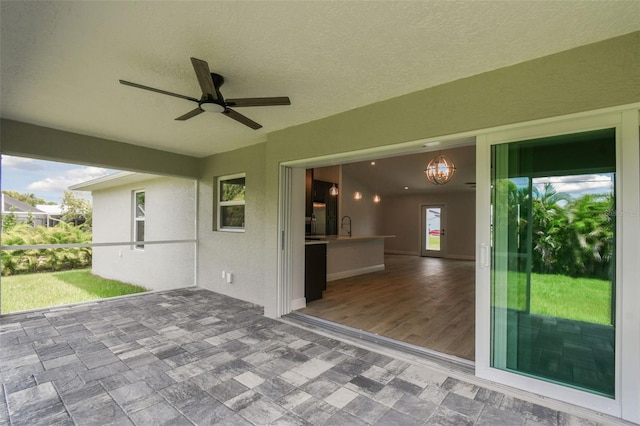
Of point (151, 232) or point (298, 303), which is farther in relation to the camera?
point (151, 232)

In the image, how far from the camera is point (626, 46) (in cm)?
185

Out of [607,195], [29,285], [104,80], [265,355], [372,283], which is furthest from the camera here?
[372,283]

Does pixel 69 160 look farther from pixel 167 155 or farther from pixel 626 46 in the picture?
pixel 626 46

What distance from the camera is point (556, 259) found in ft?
7.29

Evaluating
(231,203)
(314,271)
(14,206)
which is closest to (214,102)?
(314,271)

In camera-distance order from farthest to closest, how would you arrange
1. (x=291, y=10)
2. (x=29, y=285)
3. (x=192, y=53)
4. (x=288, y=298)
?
(x=29, y=285), (x=288, y=298), (x=192, y=53), (x=291, y=10)

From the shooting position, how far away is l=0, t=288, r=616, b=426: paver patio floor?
1.90 m

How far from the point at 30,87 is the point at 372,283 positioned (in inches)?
223

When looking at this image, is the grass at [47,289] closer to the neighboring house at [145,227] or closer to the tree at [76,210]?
the neighboring house at [145,227]

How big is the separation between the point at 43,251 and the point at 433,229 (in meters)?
11.2

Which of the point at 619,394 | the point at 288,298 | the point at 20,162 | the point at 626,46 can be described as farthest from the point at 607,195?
the point at 20,162

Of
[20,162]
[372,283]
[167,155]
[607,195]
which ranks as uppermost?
[167,155]

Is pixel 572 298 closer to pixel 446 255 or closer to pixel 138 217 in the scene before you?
pixel 138 217

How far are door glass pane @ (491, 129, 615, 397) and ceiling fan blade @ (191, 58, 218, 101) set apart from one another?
2.27m
